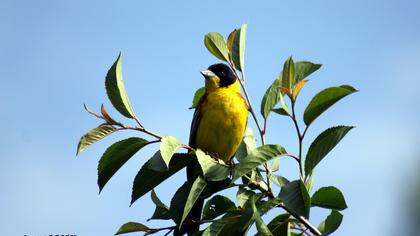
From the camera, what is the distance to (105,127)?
346 cm

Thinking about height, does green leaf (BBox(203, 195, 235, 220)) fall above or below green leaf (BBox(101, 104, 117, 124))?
below

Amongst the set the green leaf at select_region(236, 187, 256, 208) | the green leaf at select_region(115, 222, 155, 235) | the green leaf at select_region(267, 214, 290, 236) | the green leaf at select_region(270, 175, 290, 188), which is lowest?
the green leaf at select_region(267, 214, 290, 236)

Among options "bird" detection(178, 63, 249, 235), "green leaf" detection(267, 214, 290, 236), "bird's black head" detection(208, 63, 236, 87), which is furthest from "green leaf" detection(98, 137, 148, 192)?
"bird's black head" detection(208, 63, 236, 87)

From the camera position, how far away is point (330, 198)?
3.40 m

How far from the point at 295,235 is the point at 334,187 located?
0.55 meters

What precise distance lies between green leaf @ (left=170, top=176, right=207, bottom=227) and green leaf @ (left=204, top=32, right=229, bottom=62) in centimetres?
91

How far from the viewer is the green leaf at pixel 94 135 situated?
3336 mm

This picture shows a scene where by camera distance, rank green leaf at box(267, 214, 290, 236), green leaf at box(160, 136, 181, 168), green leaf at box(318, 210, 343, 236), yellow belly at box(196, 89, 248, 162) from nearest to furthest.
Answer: green leaf at box(318, 210, 343, 236) → green leaf at box(160, 136, 181, 168) → green leaf at box(267, 214, 290, 236) → yellow belly at box(196, 89, 248, 162)

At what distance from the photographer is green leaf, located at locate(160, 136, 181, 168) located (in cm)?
326

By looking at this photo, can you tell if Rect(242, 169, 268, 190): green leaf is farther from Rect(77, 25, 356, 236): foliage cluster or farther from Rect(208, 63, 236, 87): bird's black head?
Rect(208, 63, 236, 87): bird's black head

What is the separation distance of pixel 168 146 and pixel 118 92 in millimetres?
480

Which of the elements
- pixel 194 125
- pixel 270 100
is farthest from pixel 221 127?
pixel 270 100

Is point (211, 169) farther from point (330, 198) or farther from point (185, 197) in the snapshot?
point (330, 198)

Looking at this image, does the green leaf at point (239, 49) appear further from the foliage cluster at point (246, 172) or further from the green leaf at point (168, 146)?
the green leaf at point (168, 146)
